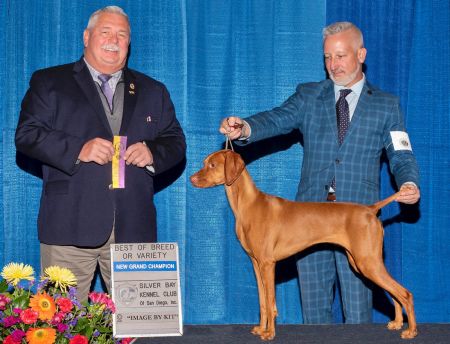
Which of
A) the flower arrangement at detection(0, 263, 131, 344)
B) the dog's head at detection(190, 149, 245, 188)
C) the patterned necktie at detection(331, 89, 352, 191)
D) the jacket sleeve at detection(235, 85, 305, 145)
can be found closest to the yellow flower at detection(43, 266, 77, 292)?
the flower arrangement at detection(0, 263, 131, 344)

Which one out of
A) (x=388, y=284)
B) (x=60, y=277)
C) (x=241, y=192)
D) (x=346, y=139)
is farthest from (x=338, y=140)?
(x=60, y=277)

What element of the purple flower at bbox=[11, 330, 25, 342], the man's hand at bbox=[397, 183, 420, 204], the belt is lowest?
the purple flower at bbox=[11, 330, 25, 342]

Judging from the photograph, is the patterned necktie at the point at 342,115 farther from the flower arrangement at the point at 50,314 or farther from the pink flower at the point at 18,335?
the pink flower at the point at 18,335

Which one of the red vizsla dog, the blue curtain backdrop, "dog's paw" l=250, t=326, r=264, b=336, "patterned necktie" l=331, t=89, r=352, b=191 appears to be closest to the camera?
"dog's paw" l=250, t=326, r=264, b=336

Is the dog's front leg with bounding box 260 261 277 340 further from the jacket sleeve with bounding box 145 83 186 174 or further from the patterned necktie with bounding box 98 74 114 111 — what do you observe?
the patterned necktie with bounding box 98 74 114 111

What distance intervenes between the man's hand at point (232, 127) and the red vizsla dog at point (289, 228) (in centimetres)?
9

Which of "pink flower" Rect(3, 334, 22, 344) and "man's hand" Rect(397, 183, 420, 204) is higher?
"man's hand" Rect(397, 183, 420, 204)

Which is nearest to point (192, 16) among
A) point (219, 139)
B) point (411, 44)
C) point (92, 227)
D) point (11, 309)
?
point (219, 139)

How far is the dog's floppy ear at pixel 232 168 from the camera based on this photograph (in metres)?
2.80

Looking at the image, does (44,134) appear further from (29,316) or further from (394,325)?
(394,325)

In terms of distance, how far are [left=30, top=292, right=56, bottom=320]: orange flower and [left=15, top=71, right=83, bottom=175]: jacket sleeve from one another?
86 centimetres

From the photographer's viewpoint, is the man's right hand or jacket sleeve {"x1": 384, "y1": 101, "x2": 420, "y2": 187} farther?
jacket sleeve {"x1": 384, "y1": 101, "x2": 420, "y2": 187}

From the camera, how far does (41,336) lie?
2.03 meters

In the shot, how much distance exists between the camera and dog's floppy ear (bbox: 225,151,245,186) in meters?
2.80
